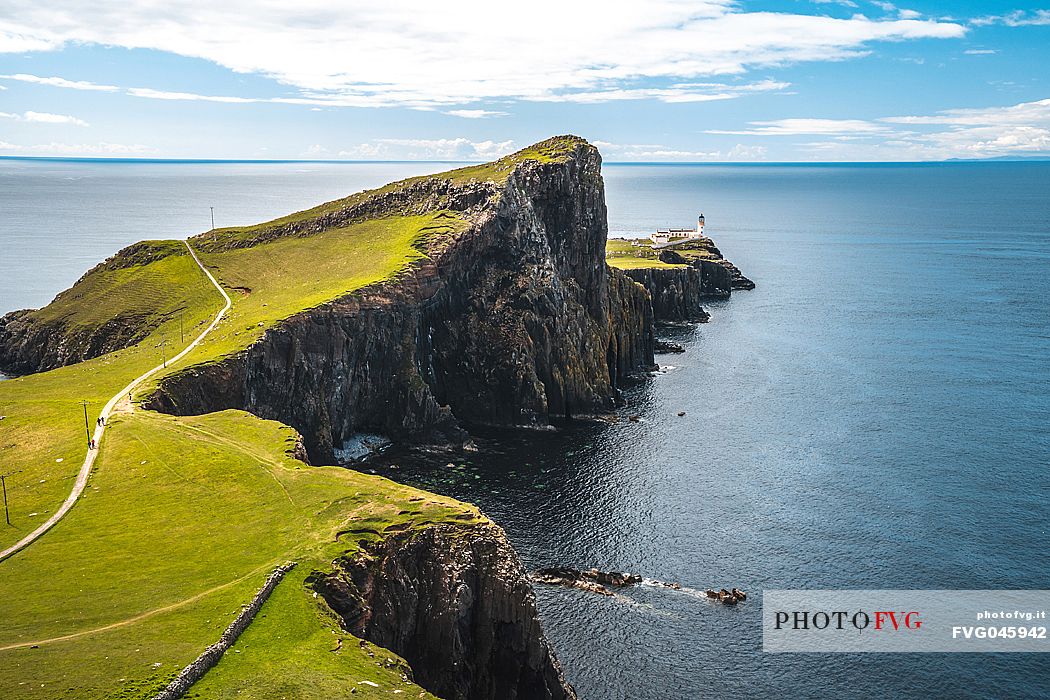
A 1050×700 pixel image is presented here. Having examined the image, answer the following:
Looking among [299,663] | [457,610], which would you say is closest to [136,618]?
[299,663]

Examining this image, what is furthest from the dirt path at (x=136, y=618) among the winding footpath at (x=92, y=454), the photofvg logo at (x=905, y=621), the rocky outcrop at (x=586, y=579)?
the photofvg logo at (x=905, y=621)

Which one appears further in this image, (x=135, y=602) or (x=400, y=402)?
(x=400, y=402)

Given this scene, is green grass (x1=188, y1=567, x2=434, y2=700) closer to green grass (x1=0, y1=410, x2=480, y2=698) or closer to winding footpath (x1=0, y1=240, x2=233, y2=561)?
green grass (x1=0, y1=410, x2=480, y2=698)

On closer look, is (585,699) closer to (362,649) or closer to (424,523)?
(424,523)

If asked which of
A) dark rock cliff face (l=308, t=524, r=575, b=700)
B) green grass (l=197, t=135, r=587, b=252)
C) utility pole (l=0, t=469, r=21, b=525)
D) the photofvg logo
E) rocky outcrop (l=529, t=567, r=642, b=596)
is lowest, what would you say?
the photofvg logo

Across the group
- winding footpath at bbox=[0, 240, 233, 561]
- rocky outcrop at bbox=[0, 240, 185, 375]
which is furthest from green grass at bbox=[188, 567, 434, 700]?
rocky outcrop at bbox=[0, 240, 185, 375]

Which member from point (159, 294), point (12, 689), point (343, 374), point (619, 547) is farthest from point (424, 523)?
point (159, 294)
